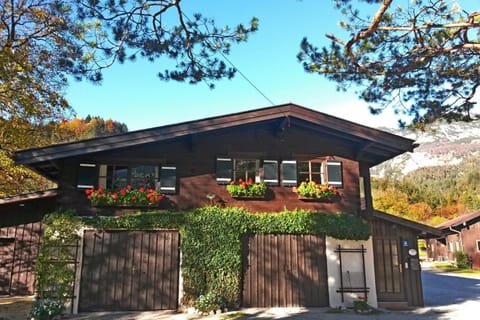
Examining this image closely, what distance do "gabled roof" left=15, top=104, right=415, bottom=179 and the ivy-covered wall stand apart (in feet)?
5.41

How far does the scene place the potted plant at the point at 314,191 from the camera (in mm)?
11156

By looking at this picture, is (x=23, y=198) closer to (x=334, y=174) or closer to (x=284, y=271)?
(x=284, y=271)

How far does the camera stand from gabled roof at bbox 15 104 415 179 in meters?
10.2

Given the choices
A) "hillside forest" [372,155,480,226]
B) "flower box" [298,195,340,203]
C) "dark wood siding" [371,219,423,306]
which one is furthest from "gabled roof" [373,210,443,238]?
"hillside forest" [372,155,480,226]

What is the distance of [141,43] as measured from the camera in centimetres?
803

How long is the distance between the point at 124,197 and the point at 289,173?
466 centimetres

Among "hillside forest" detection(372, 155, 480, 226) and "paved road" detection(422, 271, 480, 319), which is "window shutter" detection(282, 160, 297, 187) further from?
"hillside forest" detection(372, 155, 480, 226)

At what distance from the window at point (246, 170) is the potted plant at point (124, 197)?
227 centimetres

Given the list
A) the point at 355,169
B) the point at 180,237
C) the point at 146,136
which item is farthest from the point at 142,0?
the point at 355,169

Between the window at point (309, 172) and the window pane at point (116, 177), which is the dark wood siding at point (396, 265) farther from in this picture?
the window pane at point (116, 177)

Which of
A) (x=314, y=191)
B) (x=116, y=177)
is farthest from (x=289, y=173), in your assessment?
(x=116, y=177)

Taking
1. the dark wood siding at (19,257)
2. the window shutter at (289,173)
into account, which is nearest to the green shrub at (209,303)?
the window shutter at (289,173)

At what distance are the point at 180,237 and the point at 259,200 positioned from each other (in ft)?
7.91

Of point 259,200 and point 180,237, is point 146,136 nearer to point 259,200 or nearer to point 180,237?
point 180,237
